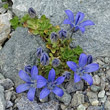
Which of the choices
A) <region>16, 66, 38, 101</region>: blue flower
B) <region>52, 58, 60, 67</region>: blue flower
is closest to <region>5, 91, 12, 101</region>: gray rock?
<region>16, 66, 38, 101</region>: blue flower

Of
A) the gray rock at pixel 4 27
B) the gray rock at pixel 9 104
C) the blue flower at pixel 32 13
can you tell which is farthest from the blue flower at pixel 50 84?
the gray rock at pixel 4 27

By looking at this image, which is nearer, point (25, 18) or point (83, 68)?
point (83, 68)

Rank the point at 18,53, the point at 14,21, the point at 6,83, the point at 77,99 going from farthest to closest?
1. the point at 14,21
2. the point at 18,53
3. the point at 6,83
4. the point at 77,99

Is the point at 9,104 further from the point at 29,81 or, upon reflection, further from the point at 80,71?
the point at 80,71

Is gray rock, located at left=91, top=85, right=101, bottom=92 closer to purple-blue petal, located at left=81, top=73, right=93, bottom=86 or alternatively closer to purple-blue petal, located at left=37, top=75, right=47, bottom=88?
purple-blue petal, located at left=81, top=73, right=93, bottom=86

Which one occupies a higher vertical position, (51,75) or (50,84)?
(51,75)

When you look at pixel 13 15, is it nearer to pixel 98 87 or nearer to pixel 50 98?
pixel 50 98

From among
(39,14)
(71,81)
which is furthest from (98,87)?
(39,14)

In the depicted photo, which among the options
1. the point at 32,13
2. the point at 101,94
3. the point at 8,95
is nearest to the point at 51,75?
the point at 8,95
